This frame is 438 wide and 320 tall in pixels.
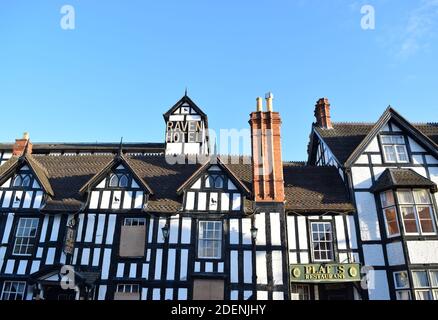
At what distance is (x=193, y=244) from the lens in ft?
46.3

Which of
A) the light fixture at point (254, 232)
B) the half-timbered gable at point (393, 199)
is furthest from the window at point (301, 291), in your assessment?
the light fixture at point (254, 232)

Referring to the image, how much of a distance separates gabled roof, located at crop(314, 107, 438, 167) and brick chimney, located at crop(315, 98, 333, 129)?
0.35 meters

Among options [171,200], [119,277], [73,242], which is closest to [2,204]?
[73,242]

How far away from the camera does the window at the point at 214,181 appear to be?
15.3 meters

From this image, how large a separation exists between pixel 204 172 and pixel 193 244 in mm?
3238

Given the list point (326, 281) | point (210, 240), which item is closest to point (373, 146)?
point (326, 281)

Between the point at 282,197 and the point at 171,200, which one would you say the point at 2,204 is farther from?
the point at 282,197

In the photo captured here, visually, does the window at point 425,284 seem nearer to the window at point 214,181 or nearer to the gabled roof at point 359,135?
the gabled roof at point 359,135

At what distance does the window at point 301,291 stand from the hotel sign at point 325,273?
0.73 metres

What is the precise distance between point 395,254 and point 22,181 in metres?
16.4

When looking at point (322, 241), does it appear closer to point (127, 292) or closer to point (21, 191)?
point (127, 292)

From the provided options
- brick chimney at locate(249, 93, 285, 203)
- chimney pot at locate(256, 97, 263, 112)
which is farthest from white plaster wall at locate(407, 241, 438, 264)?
chimney pot at locate(256, 97, 263, 112)

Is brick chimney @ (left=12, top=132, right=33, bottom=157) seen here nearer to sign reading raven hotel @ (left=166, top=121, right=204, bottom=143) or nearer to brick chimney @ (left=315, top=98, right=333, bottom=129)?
sign reading raven hotel @ (left=166, top=121, right=204, bottom=143)
